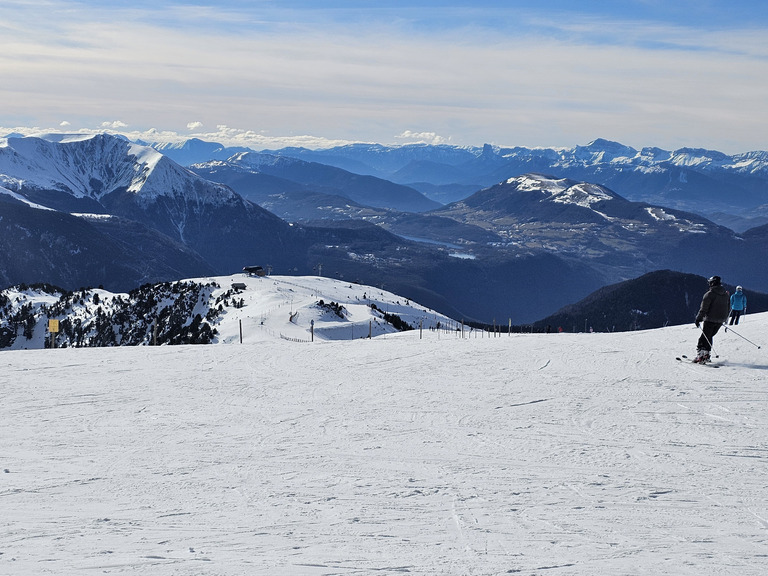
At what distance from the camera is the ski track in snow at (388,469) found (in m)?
8.34

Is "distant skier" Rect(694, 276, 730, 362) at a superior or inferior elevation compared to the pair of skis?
superior

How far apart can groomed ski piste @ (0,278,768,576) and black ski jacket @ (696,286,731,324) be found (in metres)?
1.52

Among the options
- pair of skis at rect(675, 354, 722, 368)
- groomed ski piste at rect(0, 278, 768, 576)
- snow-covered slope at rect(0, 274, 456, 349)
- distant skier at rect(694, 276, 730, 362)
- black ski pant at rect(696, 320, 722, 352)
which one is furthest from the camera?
snow-covered slope at rect(0, 274, 456, 349)

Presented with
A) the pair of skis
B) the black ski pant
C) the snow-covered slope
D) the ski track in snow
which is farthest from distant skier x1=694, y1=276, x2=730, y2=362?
the snow-covered slope

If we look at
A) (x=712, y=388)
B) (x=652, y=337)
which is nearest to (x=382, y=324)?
(x=652, y=337)

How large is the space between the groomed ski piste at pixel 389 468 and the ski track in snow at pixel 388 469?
1.7 inches

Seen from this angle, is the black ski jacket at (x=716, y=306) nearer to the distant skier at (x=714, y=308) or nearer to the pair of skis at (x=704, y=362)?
the distant skier at (x=714, y=308)

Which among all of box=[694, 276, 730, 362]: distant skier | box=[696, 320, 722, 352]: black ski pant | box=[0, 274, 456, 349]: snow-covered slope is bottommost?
box=[0, 274, 456, 349]: snow-covered slope

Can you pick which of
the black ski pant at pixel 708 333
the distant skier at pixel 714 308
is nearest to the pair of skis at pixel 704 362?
the black ski pant at pixel 708 333

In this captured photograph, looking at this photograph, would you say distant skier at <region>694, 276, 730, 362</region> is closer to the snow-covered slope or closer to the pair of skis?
the pair of skis

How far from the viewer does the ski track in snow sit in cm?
834

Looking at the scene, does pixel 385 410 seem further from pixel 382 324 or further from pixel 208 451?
pixel 382 324

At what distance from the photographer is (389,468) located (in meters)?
11.6

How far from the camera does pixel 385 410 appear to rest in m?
15.8
